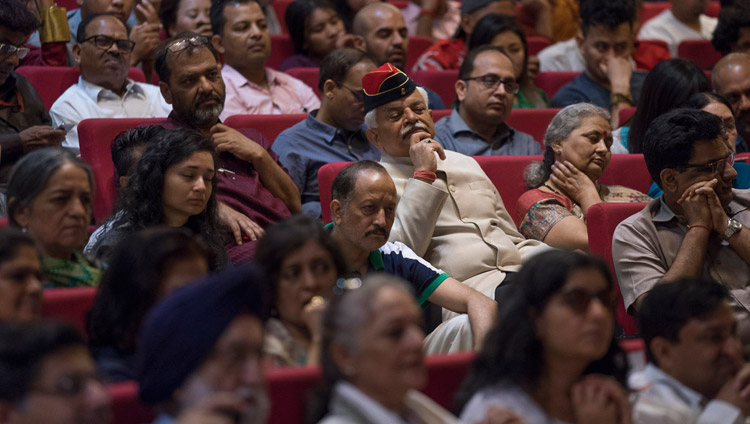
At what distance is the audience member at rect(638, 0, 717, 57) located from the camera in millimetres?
4453

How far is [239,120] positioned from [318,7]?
102 cm

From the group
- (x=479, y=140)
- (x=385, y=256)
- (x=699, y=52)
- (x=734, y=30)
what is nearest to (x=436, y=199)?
(x=385, y=256)

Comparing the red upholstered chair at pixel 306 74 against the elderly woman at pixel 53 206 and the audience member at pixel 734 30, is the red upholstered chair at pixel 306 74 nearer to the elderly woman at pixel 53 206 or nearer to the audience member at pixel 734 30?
the audience member at pixel 734 30

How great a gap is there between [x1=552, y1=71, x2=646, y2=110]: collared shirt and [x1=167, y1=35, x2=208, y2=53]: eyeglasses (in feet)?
4.79

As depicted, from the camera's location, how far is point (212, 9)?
135 inches

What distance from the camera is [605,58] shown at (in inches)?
146

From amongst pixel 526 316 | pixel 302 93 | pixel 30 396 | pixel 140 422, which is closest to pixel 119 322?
pixel 140 422

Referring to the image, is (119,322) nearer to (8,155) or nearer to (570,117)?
(8,155)

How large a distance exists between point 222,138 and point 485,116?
0.87 meters

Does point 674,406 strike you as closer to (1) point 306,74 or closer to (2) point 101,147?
(2) point 101,147

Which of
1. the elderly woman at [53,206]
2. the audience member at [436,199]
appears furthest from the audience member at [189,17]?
the elderly woman at [53,206]

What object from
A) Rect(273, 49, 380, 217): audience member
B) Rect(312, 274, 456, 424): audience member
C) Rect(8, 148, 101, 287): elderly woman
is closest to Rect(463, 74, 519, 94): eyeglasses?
Rect(273, 49, 380, 217): audience member

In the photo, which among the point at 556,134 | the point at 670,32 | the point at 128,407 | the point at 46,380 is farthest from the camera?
the point at 670,32

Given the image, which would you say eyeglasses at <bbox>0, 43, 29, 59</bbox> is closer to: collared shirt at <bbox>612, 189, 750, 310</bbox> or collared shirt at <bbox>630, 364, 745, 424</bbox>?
collared shirt at <bbox>612, 189, 750, 310</bbox>
